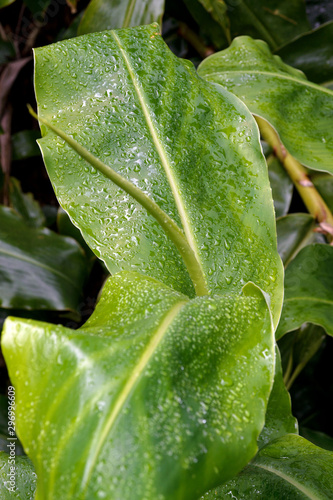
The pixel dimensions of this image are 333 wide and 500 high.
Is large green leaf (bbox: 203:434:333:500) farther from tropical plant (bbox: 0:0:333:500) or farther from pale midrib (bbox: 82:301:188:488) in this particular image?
pale midrib (bbox: 82:301:188:488)

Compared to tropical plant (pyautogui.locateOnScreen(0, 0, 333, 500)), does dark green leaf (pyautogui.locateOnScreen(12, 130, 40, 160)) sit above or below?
below

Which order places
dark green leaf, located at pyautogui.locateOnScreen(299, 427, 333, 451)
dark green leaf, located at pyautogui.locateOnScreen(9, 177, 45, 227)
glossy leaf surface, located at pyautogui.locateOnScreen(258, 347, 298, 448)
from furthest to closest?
dark green leaf, located at pyautogui.locateOnScreen(9, 177, 45, 227) < dark green leaf, located at pyautogui.locateOnScreen(299, 427, 333, 451) < glossy leaf surface, located at pyautogui.locateOnScreen(258, 347, 298, 448)

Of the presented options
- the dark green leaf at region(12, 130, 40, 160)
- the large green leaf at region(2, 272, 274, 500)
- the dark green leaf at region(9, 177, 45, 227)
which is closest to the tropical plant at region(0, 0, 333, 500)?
the large green leaf at region(2, 272, 274, 500)

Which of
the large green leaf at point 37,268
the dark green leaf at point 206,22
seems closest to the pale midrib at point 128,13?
the dark green leaf at point 206,22

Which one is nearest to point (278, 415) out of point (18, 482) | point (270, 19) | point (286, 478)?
point (286, 478)

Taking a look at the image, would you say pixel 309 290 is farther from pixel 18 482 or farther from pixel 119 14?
pixel 119 14

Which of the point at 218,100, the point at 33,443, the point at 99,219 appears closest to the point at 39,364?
the point at 33,443

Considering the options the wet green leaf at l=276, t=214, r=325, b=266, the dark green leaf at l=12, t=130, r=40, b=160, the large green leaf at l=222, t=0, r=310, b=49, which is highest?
the large green leaf at l=222, t=0, r=310, b=49
